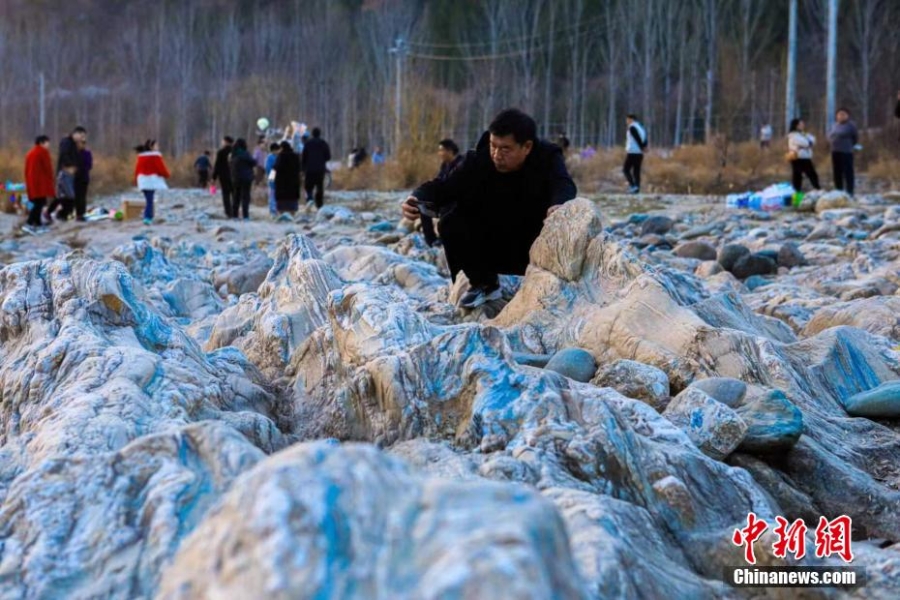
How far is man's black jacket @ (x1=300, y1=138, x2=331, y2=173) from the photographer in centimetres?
1662

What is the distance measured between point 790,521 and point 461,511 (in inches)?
62.2

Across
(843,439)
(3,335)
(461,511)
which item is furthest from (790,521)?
(3,335)

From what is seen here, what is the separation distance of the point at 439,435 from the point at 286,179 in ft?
43.2

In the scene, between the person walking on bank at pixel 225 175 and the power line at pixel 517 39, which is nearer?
the person walking on bank at pixel 225 175

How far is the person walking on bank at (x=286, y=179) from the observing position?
1562 cm

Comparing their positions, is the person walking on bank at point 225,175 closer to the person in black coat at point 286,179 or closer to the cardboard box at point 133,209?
the person in black coat at point 286,179

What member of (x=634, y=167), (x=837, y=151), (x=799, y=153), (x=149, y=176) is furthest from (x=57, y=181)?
(x=837, y=151)

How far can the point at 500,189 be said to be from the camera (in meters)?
5.14

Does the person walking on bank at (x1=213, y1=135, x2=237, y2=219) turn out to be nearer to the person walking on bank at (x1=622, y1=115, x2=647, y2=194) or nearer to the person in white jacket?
the person walking on bank at (x1=622, y1=115, x2=647, y2=194)

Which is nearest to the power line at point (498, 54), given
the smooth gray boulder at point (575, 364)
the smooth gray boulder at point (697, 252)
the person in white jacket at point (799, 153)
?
the person in white jacket at point (799, 153)

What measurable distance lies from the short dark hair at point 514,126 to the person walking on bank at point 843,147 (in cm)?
1107

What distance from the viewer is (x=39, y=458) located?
2.28 metres

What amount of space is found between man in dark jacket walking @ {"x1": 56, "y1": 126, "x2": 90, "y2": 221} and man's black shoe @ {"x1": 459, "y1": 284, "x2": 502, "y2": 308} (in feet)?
35.3

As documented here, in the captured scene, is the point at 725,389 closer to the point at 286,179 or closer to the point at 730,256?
the point at 730,256
